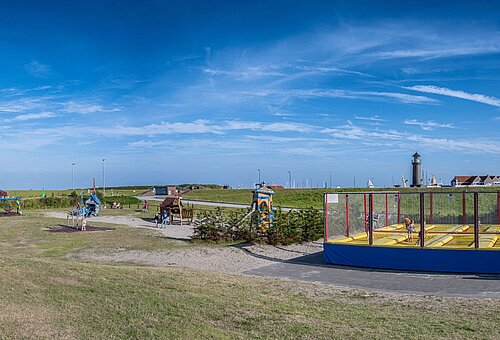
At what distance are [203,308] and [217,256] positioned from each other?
8.32m

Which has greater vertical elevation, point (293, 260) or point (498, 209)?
point (498, 209)

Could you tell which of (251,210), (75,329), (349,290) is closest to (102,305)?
(75,329)

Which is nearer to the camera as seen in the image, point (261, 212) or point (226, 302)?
point (226, 302)

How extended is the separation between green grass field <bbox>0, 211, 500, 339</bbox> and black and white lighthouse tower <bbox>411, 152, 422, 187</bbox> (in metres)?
49.3

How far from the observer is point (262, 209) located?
20969 mm

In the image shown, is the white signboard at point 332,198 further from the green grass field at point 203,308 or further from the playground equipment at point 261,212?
the green grass field at point 203,308

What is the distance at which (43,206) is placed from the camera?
5144cm

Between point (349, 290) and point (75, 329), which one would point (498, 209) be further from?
point (75, 329)

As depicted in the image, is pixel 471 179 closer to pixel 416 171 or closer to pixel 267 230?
pixel 416 171

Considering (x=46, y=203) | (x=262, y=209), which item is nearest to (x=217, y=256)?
(x=262, y=209)

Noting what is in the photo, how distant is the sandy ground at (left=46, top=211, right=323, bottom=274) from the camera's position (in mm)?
14406

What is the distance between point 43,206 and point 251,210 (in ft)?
122

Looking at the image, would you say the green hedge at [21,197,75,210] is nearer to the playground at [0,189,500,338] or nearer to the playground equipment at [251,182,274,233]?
the playground equipment at [251,182,274,233]

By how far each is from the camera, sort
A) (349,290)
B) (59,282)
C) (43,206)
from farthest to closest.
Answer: (43,206) < (349,290) < (59,282)
